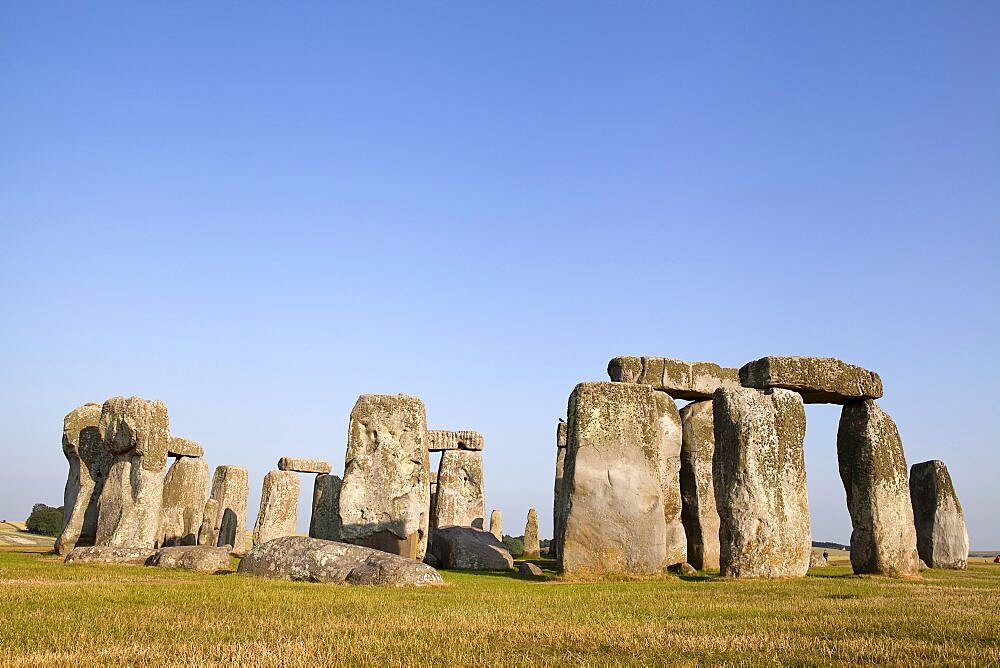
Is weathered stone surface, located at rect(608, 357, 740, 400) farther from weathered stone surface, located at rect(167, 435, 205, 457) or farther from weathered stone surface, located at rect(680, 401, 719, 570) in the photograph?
weathered stone surface, located at rect(167, 435, 205, 457)

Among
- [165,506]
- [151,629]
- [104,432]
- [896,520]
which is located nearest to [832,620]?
[151,629]

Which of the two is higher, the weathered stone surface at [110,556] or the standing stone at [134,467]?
the standing stone at [134,467]

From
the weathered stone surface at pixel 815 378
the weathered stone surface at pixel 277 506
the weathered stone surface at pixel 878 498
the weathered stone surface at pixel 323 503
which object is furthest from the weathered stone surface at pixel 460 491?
the weathered stone surface at pixel 878 498

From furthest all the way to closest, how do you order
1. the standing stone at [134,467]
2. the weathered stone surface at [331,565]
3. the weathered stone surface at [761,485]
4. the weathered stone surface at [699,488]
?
the standing stone at [134,467] → the weathered stone surface at [699,488] → the weathered stone surface at [761,485] → the weathered stone surface at [331,565]

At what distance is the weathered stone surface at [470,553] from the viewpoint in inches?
628

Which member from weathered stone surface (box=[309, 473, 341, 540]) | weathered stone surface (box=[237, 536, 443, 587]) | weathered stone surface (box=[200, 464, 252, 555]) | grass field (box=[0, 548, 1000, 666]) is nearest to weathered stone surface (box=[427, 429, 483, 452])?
weathered stone surface (box=[309, 473, 341, 540])

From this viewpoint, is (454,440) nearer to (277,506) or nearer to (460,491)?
(460,491)

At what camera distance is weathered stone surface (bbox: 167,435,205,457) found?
22.5m

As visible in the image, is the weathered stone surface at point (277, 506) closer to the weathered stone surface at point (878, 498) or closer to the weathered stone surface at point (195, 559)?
the weathered stone surface at point (195, 559)

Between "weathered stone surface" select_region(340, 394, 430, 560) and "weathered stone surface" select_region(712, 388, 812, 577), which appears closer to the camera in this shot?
"weathered stone surface" select_region(712, 388, 812, 577)

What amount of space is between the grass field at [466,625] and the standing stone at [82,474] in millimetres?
9052

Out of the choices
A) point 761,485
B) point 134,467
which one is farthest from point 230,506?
point 761,485

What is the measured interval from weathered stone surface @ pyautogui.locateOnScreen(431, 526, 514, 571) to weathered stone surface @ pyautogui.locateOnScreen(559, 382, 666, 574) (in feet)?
12.0

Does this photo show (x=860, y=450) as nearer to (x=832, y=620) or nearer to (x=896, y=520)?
(x=896, y=520)
